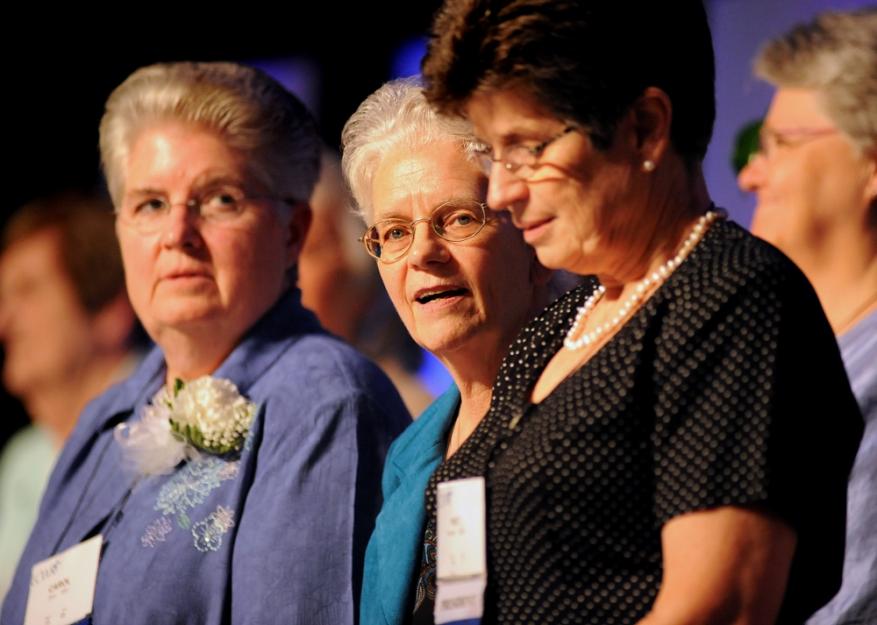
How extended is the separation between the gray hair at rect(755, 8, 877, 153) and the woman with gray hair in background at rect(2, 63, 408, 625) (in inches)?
41.7

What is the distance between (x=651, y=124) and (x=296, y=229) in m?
1.52

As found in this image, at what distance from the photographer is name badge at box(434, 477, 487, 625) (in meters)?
1.73

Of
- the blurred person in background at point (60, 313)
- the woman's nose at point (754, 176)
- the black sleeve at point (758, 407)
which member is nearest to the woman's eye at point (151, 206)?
the woman's nose at point (754, 176)

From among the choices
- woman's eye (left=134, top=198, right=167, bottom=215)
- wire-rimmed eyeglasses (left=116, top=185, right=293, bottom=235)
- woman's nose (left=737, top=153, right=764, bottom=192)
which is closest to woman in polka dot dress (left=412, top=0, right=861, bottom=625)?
woman's nose (left=737, top=153, right=764, bottom=192)

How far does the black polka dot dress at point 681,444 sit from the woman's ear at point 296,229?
4.62ft

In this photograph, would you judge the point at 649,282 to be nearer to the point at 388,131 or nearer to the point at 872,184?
the point at 388,131

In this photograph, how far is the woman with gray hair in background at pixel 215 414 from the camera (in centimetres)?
249

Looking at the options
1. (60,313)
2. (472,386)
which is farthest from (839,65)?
(60,313)

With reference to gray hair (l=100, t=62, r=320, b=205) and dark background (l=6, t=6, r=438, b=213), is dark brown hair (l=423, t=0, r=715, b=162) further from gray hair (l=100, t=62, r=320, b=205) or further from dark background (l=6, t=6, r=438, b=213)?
dark background (l=6, t=6, r=438, b=213)

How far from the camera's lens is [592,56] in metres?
1.58

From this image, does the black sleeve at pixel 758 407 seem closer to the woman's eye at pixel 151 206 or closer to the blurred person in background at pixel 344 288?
the woman's eye at pixel 151 206

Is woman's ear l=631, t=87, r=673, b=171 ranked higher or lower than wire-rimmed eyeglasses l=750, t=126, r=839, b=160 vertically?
higher

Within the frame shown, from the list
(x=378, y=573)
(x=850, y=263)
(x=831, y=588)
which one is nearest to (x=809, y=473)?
(x=831, y=588)

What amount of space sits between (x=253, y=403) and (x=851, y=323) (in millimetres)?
1234
